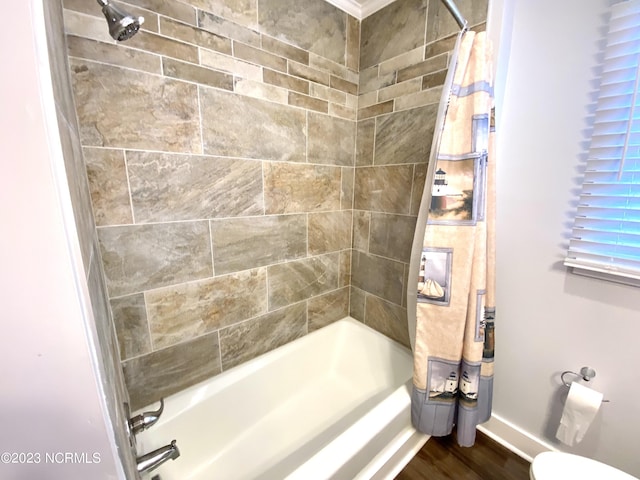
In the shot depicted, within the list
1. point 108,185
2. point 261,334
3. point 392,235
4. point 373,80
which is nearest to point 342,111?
point 373,80

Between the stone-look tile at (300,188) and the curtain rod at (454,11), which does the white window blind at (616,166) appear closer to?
the curtain rod at (454,11)

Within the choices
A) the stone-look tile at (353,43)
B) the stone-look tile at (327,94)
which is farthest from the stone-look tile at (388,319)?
the stone-look tile at (353,43)

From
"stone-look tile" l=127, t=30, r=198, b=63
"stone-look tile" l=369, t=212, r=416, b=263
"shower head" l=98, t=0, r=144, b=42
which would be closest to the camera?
"shower head" l=98, t=0, r=144, b=42

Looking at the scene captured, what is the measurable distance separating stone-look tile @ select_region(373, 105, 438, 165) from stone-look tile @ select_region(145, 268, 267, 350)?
100cm

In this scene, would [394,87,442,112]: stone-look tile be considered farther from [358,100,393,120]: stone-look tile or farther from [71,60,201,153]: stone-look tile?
[71,60,201,153]: stone-look tile

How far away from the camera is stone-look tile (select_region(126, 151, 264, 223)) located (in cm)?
99

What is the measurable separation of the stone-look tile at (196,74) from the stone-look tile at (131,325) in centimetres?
91

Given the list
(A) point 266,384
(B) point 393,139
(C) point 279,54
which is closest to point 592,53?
(B) point 393,139

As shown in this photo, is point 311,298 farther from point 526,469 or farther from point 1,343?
point 1,343

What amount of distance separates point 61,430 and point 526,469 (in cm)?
181

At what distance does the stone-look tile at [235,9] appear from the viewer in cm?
103

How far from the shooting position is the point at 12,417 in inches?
9.1

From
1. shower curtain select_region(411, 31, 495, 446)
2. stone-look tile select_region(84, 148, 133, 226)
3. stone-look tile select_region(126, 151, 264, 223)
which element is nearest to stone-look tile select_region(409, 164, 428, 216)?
shower curtain select_region(411, 31, 495, 446)

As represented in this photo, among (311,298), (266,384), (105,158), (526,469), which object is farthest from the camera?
(311,298)
